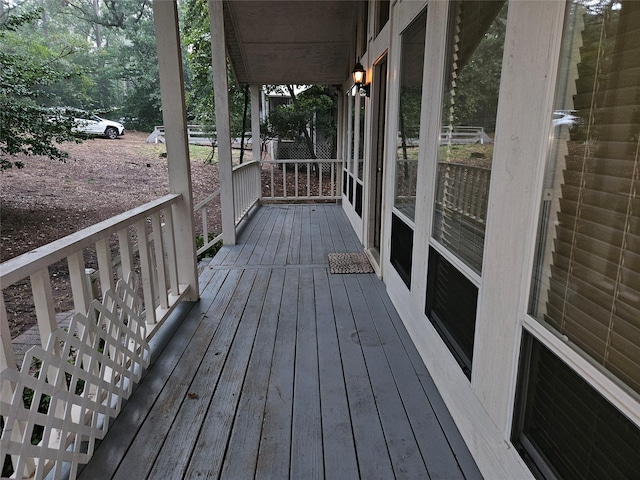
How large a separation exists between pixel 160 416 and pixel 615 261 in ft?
6.05

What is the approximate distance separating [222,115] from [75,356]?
135 inches

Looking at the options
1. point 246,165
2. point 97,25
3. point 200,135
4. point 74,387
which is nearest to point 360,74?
point 246,165

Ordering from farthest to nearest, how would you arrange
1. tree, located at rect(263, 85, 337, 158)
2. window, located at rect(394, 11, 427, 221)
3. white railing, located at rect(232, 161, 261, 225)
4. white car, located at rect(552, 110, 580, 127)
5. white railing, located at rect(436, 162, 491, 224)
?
tree, located at rect(263, 85, 337, 158)
white railing, located at rect(232, 161, 261, 225)
window, located at rect(394, 11, 427, 221)
white railing, located at rect(436, 162, 491, 224)
white car, located at rect(552, 110, 580, 127)

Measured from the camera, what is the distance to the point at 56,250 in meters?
1.48

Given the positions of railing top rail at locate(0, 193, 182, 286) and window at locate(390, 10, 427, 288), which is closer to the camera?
railing top rail at locate(0, 193, 182, 286)

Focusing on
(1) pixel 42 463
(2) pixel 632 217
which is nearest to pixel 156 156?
(1) pixel 42 463

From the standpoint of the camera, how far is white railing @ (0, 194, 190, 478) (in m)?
1.24

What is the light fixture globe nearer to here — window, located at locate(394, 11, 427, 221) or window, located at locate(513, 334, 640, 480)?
window, located at locate(394, 11, 427, 221)

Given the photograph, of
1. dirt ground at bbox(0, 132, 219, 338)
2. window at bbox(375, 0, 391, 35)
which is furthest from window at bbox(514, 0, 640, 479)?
dirt ground at bbox(0, 132, 219, 338)

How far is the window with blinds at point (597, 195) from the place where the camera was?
33.1 inches

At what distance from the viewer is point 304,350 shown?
2.40 metres

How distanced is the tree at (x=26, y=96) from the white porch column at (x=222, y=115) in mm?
3466

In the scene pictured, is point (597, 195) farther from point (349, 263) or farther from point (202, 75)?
point (202, 75)

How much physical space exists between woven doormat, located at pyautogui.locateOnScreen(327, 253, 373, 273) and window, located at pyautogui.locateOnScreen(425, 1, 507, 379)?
5.69 feet
